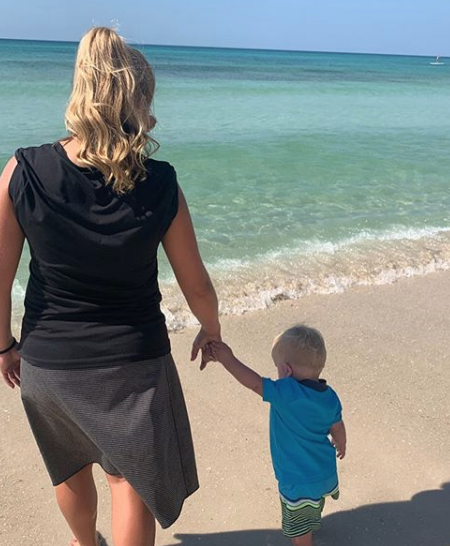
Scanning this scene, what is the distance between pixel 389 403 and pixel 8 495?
81.7 inches

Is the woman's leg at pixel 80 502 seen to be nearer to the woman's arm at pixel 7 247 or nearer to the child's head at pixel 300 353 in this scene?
the woman's arm at pixel 7 247

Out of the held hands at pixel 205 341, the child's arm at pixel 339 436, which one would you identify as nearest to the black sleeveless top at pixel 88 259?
the held hands at pixel 205 341

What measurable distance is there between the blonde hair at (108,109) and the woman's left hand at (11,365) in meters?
0.77

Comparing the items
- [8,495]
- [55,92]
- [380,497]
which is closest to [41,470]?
[8,495]

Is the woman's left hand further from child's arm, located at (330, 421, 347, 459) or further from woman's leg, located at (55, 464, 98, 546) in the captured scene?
child's arm, located at (330, 421, 347, 459)

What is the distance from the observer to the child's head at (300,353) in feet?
7.14

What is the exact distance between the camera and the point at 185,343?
404cm

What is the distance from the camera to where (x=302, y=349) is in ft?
7.13

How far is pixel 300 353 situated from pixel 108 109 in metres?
1.11

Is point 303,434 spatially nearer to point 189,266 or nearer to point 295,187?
point 189,266

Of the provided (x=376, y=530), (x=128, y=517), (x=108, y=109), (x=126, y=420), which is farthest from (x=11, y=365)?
(x=376, y=530)

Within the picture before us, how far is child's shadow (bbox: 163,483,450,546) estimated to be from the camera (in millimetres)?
2531

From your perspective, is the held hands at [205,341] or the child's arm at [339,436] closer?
the held hands at [205,341]

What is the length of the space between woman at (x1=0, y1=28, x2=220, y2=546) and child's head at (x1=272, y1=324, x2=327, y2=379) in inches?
14.5
